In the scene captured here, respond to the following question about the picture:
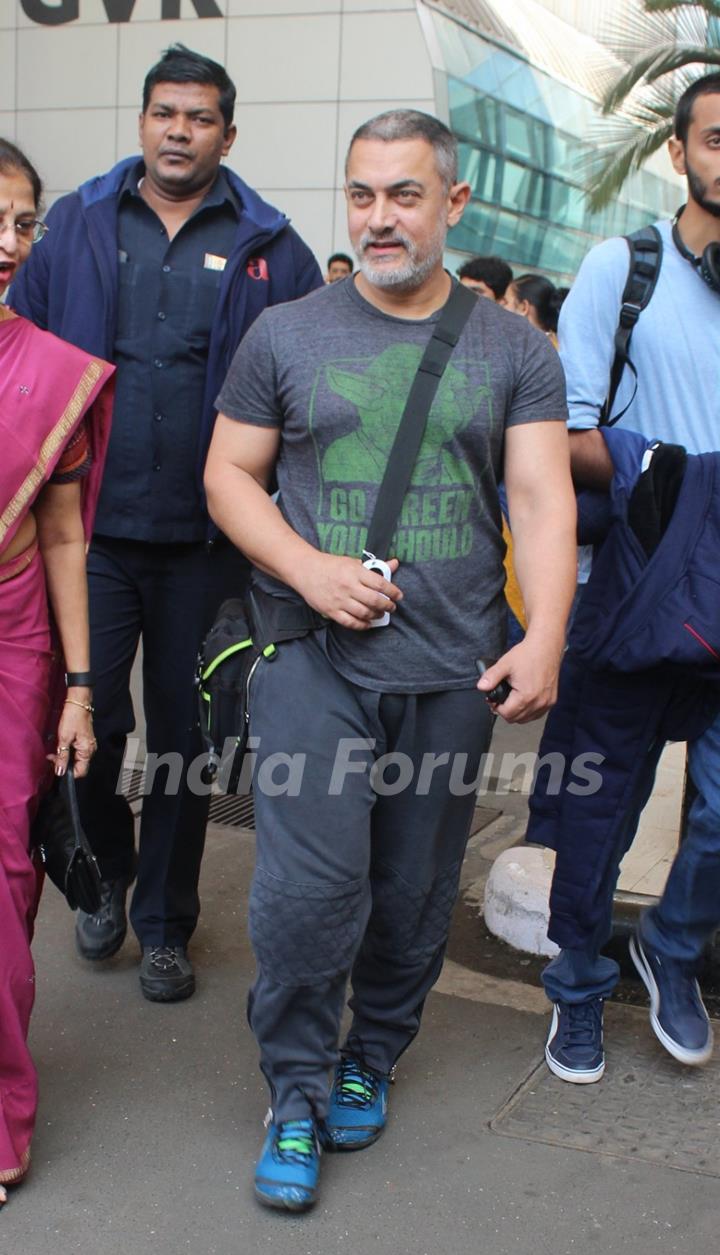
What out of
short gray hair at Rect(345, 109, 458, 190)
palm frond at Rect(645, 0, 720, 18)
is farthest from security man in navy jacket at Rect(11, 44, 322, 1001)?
palm frond at Rect(645, 0, 720, 18)

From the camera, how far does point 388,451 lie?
9.34ft

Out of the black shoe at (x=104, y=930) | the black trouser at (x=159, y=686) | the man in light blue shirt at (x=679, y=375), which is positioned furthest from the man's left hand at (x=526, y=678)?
the black shoe at (x=104, y=930)

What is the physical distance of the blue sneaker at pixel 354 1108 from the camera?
3.05 meters

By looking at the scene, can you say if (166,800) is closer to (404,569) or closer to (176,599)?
(176,599)

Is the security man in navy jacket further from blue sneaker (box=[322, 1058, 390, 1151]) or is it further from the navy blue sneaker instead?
the navy blue sneaker

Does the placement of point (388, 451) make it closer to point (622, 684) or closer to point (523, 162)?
point (622, 684)

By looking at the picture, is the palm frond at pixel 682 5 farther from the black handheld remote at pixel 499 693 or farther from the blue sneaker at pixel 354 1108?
the blue sneaker at pixel 354 1108

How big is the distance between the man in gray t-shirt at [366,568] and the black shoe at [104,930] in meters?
1.10

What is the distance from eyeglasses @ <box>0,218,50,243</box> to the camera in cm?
287

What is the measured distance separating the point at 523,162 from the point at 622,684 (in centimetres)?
1564

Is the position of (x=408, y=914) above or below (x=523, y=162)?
above

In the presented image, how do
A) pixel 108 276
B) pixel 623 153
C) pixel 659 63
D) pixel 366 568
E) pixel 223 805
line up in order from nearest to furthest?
pixel 366 568, pixel 108 276, pixel 223 805, pixel 659 63, pixel 623 153

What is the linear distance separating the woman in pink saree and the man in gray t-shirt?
1.01ft

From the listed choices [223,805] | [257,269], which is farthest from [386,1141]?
[223,805]
